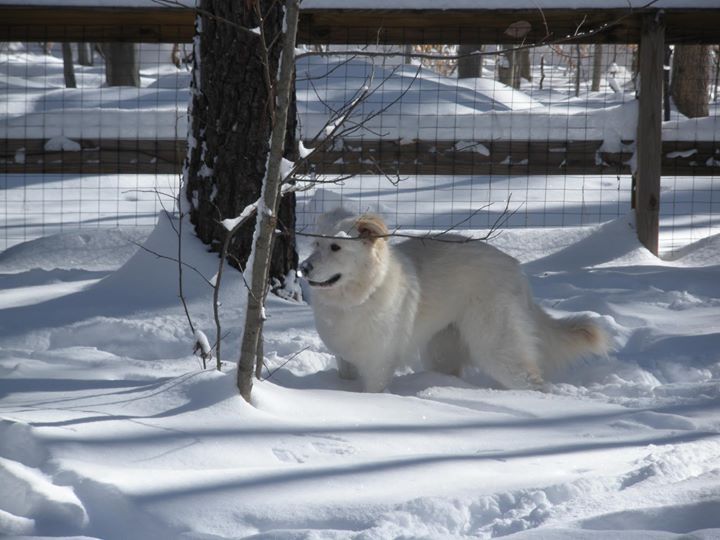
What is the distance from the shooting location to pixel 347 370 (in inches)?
198

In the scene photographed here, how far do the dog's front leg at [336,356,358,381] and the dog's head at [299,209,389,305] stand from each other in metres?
0.39

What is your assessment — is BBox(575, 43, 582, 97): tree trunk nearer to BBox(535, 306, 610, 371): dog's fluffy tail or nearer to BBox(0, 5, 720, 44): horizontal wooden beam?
BBox(0, 5, 720, 44): horizontal wooden beam

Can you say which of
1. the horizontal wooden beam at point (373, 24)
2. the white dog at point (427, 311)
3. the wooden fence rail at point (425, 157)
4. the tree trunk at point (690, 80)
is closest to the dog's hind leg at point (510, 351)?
the white dog at point (427, 311)

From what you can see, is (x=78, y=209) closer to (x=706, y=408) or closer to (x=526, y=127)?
(x=526, y=127)

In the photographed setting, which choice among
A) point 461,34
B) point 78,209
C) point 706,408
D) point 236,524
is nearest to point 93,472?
point 236,524

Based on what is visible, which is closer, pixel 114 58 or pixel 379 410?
pixel 379 410

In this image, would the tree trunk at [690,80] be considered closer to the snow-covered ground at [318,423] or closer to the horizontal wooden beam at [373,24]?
the horizontal wooden beam at [373,24]

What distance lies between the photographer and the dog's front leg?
16.5 ft

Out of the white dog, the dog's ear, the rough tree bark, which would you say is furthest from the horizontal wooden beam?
the rough tree bark

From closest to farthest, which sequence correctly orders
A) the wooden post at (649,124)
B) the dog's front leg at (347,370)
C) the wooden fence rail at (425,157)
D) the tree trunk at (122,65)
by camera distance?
the dog's front leg at (347,370) → the wooden post at (649,124) → the wooden fence rail at (425,157) → the tree trunk at (122,65)

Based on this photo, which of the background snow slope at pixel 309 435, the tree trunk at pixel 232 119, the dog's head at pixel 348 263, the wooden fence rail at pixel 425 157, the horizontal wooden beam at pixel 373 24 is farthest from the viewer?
the wooden fence rail at pixel 425 157

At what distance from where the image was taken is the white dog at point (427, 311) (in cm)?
484

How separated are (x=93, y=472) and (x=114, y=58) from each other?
18504mm

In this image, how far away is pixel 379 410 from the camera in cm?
391
